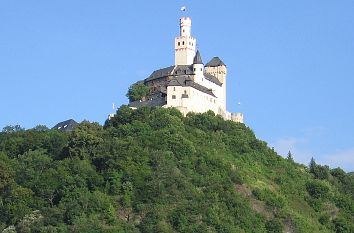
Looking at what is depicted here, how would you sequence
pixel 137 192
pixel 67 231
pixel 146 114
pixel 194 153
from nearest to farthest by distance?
pixel 67 231
pixel 137 192
pixel 194 153
pixel 146 114

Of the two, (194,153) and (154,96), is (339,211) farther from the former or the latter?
(154,96)

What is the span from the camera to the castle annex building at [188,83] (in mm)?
115000

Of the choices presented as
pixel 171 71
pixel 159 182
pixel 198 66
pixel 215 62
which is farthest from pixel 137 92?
pixel 159 182

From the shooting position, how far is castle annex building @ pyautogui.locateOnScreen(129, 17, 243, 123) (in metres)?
115

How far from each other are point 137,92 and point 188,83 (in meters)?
9.16

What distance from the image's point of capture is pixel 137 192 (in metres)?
96.7

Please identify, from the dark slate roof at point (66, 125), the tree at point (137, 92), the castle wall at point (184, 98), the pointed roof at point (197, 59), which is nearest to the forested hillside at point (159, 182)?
the castle wall at point (184, 98)

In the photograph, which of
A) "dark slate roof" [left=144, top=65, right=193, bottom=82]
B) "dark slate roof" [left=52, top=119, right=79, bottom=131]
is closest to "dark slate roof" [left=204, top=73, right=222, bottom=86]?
"dark slate roof" [left=144, top=65, right=193, bottom=82]

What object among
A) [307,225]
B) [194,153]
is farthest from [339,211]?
[194,153]

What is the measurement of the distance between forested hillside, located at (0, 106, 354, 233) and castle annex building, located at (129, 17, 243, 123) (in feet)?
7.53

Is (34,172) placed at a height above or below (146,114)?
below

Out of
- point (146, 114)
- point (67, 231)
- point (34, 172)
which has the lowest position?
point (67, 231)

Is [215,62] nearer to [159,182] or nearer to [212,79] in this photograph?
[212,79]

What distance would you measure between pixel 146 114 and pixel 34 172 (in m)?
16.0
